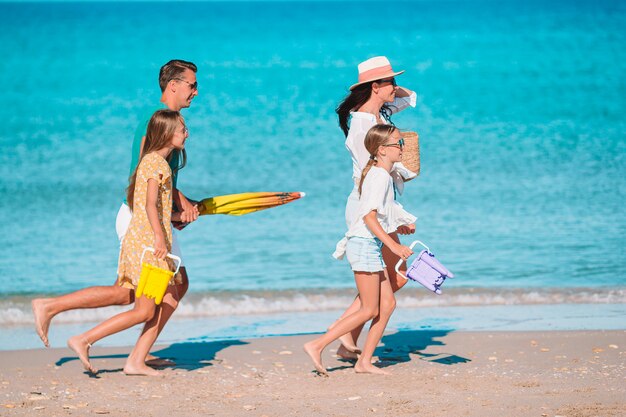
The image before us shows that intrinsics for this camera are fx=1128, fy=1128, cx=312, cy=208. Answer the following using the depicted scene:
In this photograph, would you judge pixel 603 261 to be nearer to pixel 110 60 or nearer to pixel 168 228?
pixel 168 228

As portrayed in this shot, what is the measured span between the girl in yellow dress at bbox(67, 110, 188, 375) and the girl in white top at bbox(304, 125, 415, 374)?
93 cm

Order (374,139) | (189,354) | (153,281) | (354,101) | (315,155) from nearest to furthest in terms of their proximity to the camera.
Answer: (153,281), (374,139), (354,101), (189,354), (315,155)

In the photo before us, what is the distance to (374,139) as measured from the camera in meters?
5.87

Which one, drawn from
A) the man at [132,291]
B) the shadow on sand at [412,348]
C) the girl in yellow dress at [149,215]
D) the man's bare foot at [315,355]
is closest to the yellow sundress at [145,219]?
the girl in yellow dress at [149,215]

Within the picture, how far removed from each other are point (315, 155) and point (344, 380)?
12.1m

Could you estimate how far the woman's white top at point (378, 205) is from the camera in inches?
229

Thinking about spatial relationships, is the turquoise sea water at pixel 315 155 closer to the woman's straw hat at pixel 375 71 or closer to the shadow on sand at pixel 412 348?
the shadow on sand at pixel 412 348

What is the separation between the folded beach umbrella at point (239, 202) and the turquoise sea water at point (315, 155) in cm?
214

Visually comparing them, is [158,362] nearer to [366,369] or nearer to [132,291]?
[132,291]

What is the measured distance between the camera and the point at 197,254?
10383 millimetres

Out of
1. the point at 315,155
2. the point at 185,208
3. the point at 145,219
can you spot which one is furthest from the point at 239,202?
the point at 315,155

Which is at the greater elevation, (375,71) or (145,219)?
(375,71)

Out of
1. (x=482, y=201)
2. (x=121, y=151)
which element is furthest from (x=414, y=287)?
(x=121, y=151)

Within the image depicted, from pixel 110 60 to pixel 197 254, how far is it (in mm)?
25054
